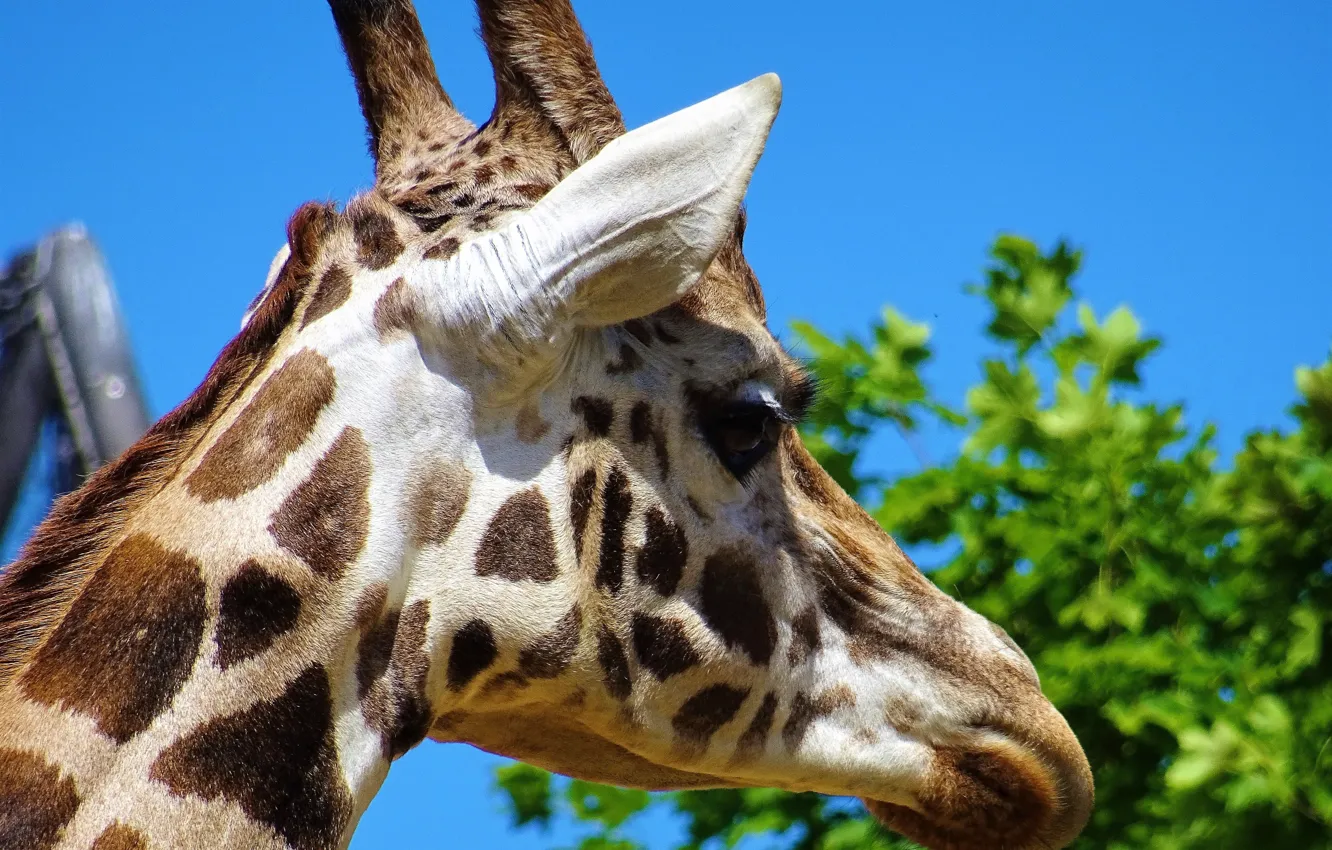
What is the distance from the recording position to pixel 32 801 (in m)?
1.92

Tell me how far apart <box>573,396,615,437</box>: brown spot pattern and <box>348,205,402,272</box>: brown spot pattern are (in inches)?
13.2

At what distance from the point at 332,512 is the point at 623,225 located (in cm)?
54

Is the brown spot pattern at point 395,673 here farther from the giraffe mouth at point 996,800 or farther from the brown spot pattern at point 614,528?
the giraffe mouth at point 996,800

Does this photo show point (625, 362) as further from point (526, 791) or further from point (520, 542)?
point (526, 791)

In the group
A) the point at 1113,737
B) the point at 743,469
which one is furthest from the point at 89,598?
the point at 1113,737

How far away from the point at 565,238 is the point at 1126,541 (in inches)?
115

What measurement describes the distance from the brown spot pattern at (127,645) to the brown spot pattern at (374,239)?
0.51 meters

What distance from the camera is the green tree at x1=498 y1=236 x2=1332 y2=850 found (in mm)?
4031

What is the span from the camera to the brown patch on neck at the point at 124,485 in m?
2.14

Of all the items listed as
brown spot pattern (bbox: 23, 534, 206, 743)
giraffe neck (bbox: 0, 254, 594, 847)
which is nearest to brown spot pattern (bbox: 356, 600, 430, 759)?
giraffe neck (bbox: 0, 254, 594, 847)

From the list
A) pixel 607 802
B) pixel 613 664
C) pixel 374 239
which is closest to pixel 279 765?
pixel 613 664

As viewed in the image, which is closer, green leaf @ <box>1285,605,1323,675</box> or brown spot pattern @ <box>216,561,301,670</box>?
brown spot pattern @ <box>216,561,301,670</box>

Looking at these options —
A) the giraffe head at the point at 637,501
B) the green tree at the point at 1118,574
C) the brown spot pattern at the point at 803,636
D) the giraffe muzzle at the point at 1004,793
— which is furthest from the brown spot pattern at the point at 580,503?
the green tree at the point at 1118,574

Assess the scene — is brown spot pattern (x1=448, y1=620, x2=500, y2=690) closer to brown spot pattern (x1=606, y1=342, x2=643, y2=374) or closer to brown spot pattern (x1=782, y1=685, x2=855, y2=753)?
brown spot pattern (x1=606, y1=342, x2=643, y2=374)
